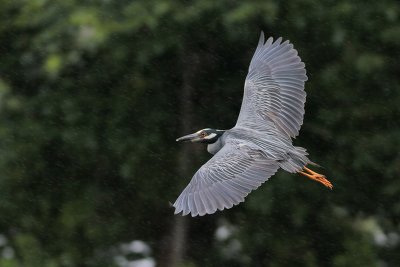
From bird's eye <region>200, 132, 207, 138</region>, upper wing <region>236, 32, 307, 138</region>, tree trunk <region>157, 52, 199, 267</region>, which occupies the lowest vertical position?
tree trunk <region>157, 52, 199, 267</region>

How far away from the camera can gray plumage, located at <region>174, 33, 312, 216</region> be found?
7723 millimetres

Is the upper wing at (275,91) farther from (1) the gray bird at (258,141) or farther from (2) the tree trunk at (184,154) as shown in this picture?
(2) the tree trunk at (184,154)

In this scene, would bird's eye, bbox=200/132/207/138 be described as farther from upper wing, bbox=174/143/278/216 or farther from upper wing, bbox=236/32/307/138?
upper wing, bbox=174/143/278/216

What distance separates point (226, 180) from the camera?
25.6ft

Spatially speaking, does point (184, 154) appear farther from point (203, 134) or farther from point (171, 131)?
point (203, 134)

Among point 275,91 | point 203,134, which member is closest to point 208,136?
point 203,134

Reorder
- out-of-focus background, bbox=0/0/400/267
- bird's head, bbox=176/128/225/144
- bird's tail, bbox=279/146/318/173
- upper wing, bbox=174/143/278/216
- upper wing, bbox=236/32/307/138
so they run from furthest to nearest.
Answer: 1. out-of-focus background, bbox=0/0/400/267
2. upper wing, bbox=236/32/307/138
3. bird's head, bbox=176/128/225/144
4. bird's tail, bbox=279/146/318/173
5. upper wing, bbox=174/143/278/216

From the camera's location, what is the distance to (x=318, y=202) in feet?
35.0

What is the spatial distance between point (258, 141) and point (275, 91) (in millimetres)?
835

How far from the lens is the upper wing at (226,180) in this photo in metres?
7.61

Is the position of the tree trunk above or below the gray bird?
below

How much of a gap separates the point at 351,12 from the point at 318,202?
1.64 m

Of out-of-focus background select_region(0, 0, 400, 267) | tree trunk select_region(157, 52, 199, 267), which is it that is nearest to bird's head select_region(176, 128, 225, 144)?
out-of-focus background select_region(0, 0, 400, 267)

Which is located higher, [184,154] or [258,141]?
[258,141]
